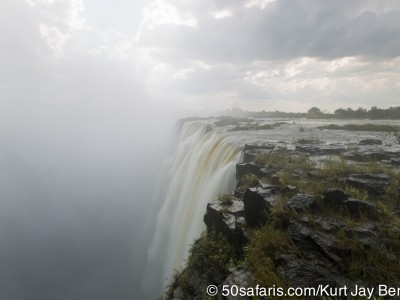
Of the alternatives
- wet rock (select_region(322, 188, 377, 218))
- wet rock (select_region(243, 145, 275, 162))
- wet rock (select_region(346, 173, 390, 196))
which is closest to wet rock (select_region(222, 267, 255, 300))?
wet rock (select_region(322, 188, 377, 218))

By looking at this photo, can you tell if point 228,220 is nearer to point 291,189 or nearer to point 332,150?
point 291,189

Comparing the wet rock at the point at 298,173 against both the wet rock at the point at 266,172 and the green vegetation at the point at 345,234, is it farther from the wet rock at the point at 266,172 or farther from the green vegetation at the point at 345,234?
the wet rock at the point at 266,172

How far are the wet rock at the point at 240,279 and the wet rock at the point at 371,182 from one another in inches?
174

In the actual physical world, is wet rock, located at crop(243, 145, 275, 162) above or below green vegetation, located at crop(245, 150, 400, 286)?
above

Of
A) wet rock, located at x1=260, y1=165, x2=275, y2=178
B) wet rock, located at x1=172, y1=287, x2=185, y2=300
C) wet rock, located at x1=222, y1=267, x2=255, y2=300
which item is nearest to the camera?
wet rock, located at x1=222, y1=267, x2=255, y2=300

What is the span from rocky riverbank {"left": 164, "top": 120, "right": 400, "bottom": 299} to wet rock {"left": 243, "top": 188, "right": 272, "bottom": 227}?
28 mm

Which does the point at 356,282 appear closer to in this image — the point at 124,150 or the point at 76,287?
the point at 76,287

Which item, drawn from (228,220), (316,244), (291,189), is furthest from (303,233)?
(228,220)

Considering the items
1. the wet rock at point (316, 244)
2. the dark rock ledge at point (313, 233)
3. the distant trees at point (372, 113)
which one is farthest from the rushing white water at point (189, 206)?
the distant trees at point (372, 113)

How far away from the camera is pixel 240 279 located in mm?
6020

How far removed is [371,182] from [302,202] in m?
2.78

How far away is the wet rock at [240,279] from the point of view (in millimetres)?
5755

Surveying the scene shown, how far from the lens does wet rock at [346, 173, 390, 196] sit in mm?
8102

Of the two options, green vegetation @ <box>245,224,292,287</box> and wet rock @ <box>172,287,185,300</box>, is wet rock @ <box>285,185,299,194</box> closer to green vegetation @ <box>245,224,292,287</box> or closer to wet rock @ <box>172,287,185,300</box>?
green vegetation @ <box>245,224,292,287</box>
